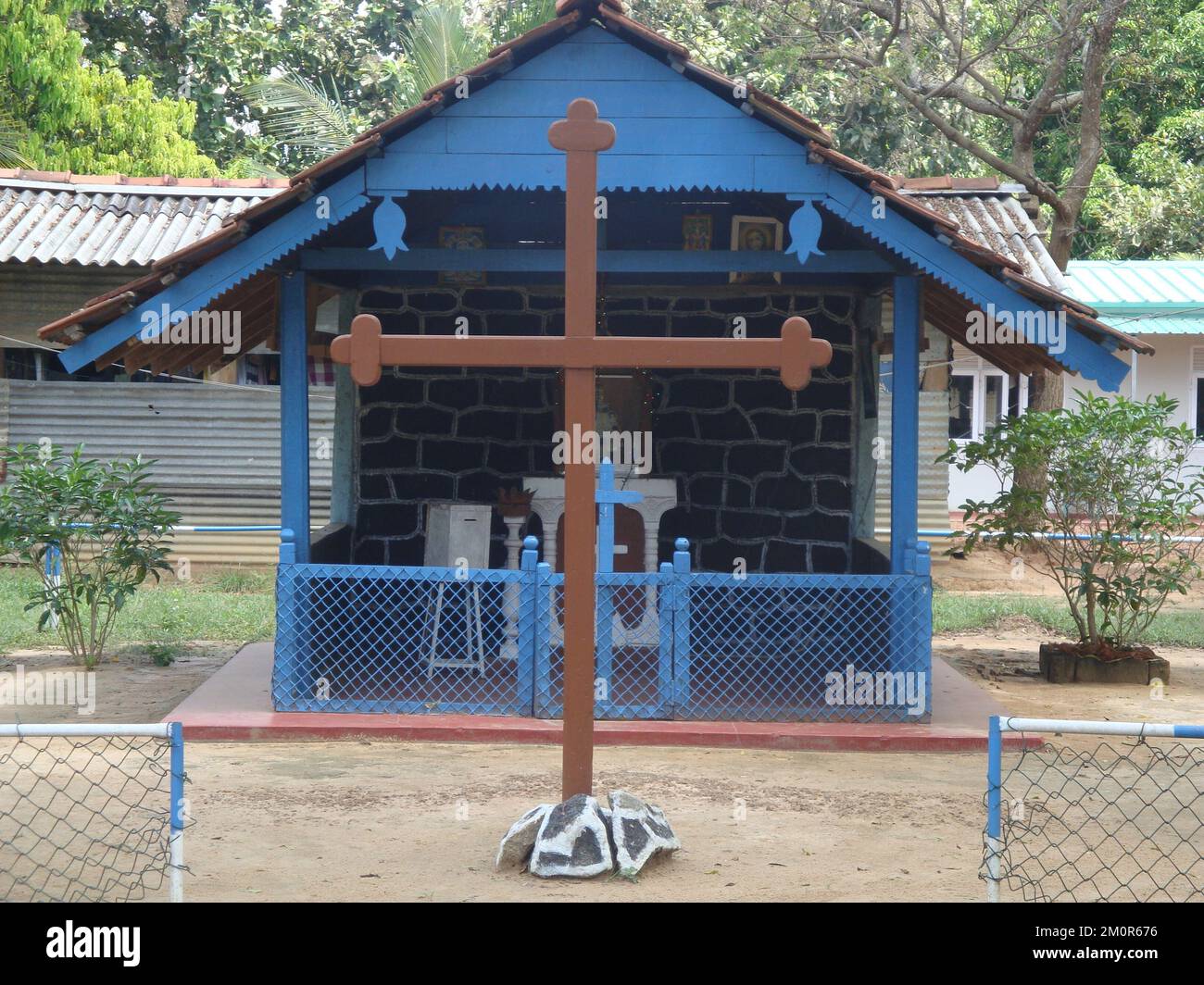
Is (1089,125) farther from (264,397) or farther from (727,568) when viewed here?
(264,397)

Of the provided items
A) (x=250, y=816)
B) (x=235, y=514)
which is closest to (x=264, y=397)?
(x=235, y=514)

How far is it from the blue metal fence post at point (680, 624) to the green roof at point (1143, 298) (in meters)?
12.3

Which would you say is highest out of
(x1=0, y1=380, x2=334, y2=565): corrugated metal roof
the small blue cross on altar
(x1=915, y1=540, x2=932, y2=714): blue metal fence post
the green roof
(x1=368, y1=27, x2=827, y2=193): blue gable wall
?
the green roof

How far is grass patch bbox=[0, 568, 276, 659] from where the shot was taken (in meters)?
11.1

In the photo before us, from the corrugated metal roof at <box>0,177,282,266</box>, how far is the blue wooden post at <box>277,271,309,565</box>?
539 centimetres

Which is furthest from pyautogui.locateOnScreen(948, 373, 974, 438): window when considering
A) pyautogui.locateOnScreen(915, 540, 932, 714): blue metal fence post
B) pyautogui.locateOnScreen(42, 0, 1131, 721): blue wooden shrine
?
pyautogui.locateOnScreen(915, 540, 932, 714): blue metal fence post

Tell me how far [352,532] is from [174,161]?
9.85m

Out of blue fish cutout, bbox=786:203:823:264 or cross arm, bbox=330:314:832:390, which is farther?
blue fish cutout, bbox=786:203:823:264

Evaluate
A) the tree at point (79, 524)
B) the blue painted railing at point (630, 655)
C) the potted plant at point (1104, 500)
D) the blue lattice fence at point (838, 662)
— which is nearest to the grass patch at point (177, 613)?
the tree at point (79, 524)

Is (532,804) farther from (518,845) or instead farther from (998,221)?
(998,221)

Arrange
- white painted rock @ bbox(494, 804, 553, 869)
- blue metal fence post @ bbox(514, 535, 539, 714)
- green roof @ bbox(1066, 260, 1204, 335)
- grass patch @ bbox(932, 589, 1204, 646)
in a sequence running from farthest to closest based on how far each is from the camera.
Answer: green roof @ bbox(1066, 260, 1204, 335)
grass patch @ bbox(932, 589, 1204, 646)
blue metal fence post @ bbox(514, 535, 539, 714)
white painted rock @ bbox(494, 804, 553, 869)

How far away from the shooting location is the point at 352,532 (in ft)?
33.1

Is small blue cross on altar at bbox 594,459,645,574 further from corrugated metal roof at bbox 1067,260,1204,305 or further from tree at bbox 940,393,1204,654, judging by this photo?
corrugated metal roof at bbox 1067,260,1204,305

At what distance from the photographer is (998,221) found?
35.7 ft
